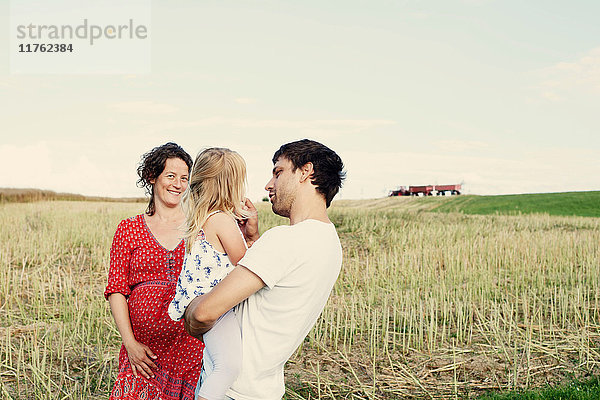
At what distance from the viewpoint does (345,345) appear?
6.20m

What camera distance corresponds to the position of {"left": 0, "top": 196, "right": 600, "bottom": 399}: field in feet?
17.2

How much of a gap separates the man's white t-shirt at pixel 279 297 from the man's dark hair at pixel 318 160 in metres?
0.17

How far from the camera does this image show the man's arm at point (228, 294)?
198cm

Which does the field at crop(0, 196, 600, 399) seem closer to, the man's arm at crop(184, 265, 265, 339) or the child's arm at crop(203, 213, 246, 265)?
the child's arm at crop(203, 213, 246, 265)

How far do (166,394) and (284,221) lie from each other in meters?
12.8

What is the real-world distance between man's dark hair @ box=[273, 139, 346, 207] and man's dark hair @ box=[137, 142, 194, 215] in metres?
1.49

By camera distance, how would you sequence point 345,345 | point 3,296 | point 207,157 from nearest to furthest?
point 207,157 < point 345,345 < point 3,296

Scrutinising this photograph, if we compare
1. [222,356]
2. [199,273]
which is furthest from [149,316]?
[222,356]

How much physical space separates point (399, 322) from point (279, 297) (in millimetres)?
4999

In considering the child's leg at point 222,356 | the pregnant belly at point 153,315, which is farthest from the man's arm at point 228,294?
the pregnant belly at point 153,315

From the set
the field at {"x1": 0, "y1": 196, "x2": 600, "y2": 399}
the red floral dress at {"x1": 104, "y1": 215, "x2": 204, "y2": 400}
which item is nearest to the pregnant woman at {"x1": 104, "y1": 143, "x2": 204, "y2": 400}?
the red floral dress at {"x1": 104, "y1": 215, "x2": 204, "y2": 400}

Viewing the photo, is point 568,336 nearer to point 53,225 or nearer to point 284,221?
point 284,221

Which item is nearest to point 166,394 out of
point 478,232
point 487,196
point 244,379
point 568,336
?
point 244,379

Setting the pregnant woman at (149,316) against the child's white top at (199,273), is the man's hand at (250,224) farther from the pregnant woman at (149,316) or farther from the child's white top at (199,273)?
the pregnant woman at (149,316)
